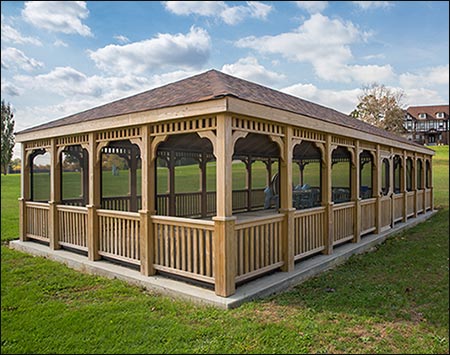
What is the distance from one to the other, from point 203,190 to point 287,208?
5.41 metres

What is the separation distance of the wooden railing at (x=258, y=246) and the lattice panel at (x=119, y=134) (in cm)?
233

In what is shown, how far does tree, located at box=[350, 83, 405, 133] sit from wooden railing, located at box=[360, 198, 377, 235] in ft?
90.1

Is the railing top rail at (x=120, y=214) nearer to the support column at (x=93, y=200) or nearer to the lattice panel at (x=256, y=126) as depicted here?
the support column at (x=93, y=200)

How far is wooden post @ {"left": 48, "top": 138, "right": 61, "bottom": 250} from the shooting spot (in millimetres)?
7457

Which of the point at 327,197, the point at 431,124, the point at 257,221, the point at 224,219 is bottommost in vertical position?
the point at 257,221

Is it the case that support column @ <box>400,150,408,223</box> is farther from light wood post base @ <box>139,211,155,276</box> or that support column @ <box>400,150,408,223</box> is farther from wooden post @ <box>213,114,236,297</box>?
light wood post base @ <box>139,211,155,276</box>

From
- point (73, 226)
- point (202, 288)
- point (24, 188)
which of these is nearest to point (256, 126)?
point (202, 288)

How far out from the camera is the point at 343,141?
24.9ft

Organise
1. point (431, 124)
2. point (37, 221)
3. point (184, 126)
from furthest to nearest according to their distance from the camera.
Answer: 1. point (431, 124)
2. point (37, 221)
3. point (184, 126)

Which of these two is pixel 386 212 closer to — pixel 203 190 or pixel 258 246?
pixel 203 190

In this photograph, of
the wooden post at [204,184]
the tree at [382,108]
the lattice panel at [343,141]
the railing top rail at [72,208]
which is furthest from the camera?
the tree at [382,108]

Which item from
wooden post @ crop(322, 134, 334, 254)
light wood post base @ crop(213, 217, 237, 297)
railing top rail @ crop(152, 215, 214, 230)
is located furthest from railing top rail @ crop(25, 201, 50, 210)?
wooden post @ crop(322, 134, 334, 254)

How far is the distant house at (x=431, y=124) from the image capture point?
5697 centimetres

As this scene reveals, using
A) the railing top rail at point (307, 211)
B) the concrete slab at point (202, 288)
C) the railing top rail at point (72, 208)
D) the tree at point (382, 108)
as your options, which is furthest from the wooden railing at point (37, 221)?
the tree at point (382, 108)
